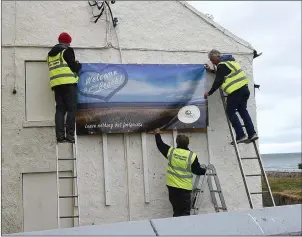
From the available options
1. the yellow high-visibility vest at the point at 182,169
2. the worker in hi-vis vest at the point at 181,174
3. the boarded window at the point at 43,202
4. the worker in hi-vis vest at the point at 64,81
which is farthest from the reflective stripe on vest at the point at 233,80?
the boarded window at the point at 43,202

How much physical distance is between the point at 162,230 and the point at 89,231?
2.28 feet

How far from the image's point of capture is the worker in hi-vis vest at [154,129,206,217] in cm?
653

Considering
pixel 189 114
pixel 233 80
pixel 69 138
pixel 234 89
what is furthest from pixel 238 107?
pixel 69 138

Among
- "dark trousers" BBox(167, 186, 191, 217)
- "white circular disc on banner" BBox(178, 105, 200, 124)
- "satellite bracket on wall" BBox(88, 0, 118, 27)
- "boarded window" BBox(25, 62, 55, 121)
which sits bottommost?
"dark trousers" BBox(167, 186, 191, 217)

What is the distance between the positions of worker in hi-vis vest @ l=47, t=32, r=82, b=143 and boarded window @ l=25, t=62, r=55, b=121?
0.52 m

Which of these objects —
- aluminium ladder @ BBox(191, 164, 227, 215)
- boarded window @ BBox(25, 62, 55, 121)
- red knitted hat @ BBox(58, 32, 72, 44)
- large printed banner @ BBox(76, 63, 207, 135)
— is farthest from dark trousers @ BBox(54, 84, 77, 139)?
aluminium ladder @ BBox(191, 164, 227, 215)

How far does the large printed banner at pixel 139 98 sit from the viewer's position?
6.96 m

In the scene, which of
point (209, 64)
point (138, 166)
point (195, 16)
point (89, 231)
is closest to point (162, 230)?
point (89, 231)

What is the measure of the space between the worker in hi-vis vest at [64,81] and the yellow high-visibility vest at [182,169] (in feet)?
5.53

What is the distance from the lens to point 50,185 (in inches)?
269

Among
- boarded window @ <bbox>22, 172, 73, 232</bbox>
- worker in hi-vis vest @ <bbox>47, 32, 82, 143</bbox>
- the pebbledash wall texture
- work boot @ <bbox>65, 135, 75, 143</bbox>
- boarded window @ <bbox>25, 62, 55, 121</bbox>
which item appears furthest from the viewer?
boarded window @ <bbox>25, 62, 55, 121</bbox>

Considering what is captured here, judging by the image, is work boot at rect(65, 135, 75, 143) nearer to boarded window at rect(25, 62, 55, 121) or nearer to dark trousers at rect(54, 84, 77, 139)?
dark trousers at rect(54, 84, 77, 139)

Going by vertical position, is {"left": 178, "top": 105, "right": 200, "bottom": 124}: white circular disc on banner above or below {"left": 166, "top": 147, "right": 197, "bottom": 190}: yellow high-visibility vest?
above

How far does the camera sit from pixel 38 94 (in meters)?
6.96
